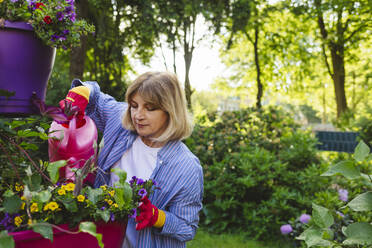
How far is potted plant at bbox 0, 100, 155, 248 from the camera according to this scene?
76cm

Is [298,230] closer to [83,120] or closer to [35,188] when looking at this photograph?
[83,120]

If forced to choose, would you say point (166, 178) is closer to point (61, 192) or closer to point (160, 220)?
point (160, 220)

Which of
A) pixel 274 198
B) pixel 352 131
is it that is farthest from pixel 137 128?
pixel 352 131

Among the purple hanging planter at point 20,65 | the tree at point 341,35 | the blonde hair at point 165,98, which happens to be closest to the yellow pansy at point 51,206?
the purple hanging planter at point 20,65

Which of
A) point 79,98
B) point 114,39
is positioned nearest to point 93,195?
point 79,98

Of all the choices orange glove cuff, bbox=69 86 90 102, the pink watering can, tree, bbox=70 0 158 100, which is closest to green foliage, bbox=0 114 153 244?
the pink watering can

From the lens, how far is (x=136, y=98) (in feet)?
5.47

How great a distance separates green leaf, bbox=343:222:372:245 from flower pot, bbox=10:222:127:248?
2.07 ft

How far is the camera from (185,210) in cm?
155

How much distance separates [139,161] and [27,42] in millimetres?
977

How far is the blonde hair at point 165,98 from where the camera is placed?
1.66 metres

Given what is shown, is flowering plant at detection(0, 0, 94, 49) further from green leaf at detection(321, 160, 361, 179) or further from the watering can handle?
green leaf at detection(321, 160, 361, 179)

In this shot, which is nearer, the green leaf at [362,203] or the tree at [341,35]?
the green leaf at [362,203]

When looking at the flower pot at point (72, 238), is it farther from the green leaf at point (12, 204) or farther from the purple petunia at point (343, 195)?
the purple petunia at point (343, 195)
